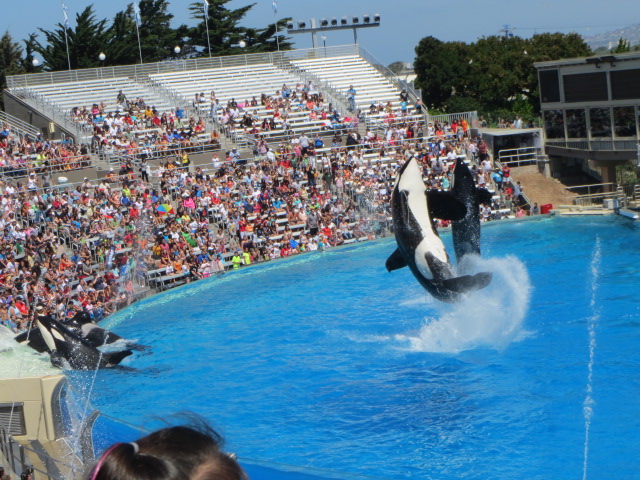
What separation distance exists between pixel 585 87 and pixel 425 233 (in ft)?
65.3

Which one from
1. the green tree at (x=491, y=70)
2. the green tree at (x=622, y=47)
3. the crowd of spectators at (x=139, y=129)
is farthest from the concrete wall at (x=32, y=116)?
the green tree at (x=622, y=47)

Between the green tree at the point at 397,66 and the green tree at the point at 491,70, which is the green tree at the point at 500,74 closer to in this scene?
the green tree at the point at 491,70

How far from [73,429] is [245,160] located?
19398 mm

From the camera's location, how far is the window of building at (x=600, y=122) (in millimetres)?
29359

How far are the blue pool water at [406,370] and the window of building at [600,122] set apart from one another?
10.0m

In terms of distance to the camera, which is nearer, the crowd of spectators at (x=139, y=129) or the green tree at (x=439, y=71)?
the crowd of spectators at (x=139, y=129)

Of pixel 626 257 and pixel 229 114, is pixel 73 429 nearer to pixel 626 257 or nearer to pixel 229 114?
pixel 626 257

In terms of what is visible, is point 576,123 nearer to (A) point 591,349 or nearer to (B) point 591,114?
(B) point 591,114

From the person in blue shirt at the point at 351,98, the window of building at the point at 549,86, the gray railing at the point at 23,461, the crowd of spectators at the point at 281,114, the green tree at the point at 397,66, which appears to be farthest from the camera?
the green tree at the point at 397,66

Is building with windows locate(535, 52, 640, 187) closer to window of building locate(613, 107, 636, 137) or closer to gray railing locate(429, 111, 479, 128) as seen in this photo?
window of building locate(613, 107, 636, 137)

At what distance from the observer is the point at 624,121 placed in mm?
28719

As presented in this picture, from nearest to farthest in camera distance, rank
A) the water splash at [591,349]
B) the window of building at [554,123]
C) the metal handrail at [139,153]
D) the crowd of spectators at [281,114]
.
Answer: the water splash at [591,349] → the metal handrail at [139,153] → the crowd of spectators at [281,114] → the window of building at [554,123]

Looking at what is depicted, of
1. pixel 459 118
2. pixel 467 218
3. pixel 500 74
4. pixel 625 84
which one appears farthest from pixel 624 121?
pixel 500 74

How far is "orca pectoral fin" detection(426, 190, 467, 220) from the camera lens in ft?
42.5
